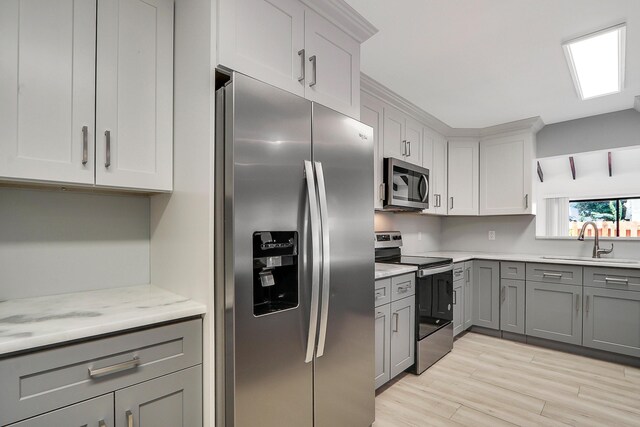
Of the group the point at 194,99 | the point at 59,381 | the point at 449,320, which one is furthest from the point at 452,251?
the point at 59,381

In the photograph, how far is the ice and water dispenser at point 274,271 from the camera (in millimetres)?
1315

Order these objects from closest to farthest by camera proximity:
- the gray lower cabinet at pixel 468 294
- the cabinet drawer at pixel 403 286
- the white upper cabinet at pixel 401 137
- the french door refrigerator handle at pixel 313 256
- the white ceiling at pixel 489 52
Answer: the french door refrigerator handle at pixel 313 256, the white ceiling at pixel 489 52, the cabinet drawer at pixel 403 286, the white upper cabinet at pixel 401 137, the gray lower cabinet at pixel 468 294

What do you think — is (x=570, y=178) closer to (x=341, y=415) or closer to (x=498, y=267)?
(x=498, y=267)

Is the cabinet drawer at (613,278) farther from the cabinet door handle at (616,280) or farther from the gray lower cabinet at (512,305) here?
the gray lower cabinet at (512,305)

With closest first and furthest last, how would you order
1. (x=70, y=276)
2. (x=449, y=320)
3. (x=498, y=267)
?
1. (x=70, y=276)
2. (x=449, y=320)
3. (x=498, y=267)

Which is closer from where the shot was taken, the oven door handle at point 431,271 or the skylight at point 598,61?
the skylight at point 598,61

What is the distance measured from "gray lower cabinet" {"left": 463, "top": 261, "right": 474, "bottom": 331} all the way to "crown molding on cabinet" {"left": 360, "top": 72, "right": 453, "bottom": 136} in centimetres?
162

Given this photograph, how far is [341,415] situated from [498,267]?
271 centimetres

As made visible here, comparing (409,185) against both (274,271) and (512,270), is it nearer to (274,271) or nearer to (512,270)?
(512,270)

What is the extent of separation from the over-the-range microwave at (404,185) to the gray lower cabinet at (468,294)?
91 cm

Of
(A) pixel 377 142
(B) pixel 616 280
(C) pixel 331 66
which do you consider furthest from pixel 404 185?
(B) pixel 616 280

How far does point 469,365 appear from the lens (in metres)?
2.84

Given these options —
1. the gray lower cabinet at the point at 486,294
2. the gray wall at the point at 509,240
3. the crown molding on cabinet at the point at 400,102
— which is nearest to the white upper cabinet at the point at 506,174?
the gray wall at the point at 509,240

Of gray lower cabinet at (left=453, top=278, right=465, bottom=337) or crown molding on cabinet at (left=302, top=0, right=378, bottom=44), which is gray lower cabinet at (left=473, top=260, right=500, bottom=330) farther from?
crown molding on cabinet at (left=302, top=0, right=378, bottom=44)
